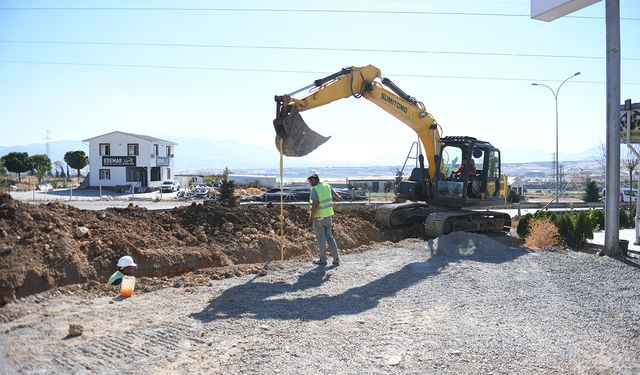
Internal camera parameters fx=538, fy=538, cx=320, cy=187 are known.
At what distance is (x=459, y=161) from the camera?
49.8 feet

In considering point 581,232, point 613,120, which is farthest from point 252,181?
point 613,120

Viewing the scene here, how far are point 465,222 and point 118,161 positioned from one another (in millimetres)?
50411

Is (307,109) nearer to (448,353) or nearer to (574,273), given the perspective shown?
(574,273)

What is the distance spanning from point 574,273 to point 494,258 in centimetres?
176

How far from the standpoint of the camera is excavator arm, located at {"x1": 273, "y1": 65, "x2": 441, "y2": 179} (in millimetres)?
11273

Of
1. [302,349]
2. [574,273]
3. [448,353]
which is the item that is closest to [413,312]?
[448,353]

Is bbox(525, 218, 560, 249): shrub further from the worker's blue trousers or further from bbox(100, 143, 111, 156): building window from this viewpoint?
bbox(100, 143, 111, 156): building window

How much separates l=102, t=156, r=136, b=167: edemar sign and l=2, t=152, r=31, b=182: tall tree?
526 inches

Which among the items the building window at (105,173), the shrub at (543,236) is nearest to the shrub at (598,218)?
the shrub at (543,236)

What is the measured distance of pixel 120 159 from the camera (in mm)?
58219

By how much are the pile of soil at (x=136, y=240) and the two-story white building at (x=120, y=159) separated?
4644cm

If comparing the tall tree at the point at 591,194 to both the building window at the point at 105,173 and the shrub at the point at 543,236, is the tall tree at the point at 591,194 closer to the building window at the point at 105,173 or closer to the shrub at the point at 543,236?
the shrub at the point at 543,236

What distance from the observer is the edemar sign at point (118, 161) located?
5822cm

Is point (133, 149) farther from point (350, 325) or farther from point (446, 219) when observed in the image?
point (350, 325)
